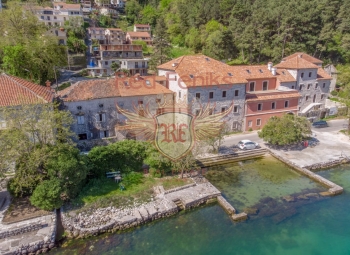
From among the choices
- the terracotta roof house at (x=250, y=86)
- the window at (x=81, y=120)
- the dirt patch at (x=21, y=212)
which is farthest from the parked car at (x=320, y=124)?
the dirt patch at (x=21, y=212)

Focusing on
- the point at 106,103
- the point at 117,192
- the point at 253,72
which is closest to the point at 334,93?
the point at 253,72

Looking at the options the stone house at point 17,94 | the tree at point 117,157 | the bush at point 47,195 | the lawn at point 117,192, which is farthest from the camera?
the stone house at point 17,94

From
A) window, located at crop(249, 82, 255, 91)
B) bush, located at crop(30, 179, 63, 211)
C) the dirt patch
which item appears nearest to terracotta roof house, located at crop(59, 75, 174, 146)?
the dirt patch

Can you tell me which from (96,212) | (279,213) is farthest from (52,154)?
(279,213)

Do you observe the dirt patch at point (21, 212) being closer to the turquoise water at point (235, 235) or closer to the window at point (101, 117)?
the turquoise water at point (235, 235)

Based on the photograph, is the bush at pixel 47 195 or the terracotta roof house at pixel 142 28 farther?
the terracotta roof house at pixel 142 28

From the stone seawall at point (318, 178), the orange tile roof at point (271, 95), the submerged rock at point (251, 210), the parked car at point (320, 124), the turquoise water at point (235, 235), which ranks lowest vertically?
the turquoise water at point (235, 235)

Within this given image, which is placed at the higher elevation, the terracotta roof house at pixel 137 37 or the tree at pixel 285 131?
the terracotta roof house at pixel 137 37
